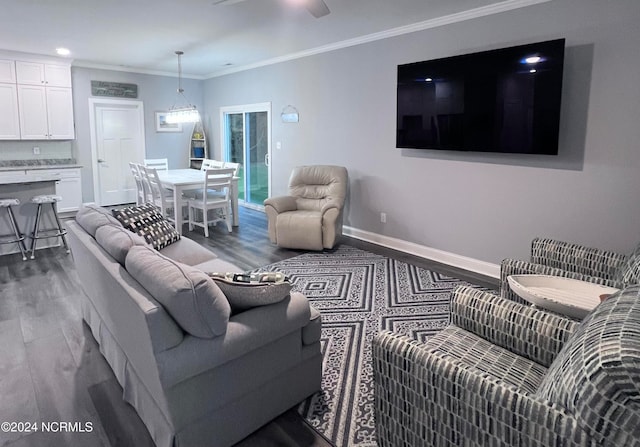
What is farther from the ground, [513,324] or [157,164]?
[157,164]

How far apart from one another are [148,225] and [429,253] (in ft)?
10.1

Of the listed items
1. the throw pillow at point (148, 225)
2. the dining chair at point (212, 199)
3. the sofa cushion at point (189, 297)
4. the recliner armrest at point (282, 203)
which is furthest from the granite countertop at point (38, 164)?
the sofa cushion at point (189, 297)

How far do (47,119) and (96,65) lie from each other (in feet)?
4.29

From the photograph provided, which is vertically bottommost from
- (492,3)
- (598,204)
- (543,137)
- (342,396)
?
(342,396)

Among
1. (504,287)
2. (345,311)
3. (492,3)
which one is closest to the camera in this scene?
(504,287)

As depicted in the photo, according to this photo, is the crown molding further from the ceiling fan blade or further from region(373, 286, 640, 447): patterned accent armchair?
region(373, 286, 640, 447): patterned accent armchair

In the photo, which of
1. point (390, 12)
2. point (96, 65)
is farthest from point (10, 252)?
point (390, 12)

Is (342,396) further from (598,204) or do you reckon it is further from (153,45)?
(153,45)

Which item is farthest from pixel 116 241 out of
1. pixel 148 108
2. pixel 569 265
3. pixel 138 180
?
pixel 148 108

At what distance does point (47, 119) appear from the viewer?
6.91 meters

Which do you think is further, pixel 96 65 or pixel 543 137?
pixel 96 65

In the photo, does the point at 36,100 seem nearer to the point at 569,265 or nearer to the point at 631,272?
the point at 569,265

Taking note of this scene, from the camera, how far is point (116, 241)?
221 cm

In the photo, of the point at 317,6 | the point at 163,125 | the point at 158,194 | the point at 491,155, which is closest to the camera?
the point at 317,6
